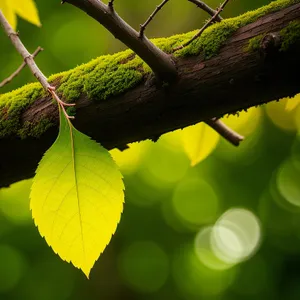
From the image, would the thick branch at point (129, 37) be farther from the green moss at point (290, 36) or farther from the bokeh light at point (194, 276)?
the bokeh light at point (194, 276)

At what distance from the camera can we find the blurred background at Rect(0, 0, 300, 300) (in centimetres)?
492

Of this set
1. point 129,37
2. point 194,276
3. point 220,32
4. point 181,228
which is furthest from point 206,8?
point 194,276

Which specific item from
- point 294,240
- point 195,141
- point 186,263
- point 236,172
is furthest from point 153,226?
point 195,141

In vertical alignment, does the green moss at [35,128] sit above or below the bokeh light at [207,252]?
below

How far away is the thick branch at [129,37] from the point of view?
1.54 ft

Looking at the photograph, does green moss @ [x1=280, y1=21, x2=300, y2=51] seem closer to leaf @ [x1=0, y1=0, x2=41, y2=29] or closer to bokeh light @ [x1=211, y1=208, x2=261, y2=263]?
leaf @ [x1=0, y1=0, x2=41, y2=29]

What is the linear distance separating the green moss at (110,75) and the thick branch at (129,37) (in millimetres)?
44

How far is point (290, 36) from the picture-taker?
51 centimetres

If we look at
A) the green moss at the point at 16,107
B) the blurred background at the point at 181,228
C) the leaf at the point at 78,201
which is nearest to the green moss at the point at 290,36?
the leaf at the point at 78,201

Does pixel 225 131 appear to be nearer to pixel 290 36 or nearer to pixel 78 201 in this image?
pixel 290 36

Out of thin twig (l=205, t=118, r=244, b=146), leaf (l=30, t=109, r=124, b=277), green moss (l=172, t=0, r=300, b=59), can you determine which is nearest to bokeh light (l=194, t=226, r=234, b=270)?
thin twig (l=205, t=118, r=244, b=146)

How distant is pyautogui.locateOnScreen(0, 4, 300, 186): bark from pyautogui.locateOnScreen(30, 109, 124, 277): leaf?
0.16 metres

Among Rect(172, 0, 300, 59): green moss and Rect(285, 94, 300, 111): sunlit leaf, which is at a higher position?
Rect(172, 0, 300, 59): green moss

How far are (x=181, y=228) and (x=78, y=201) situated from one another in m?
5.45
